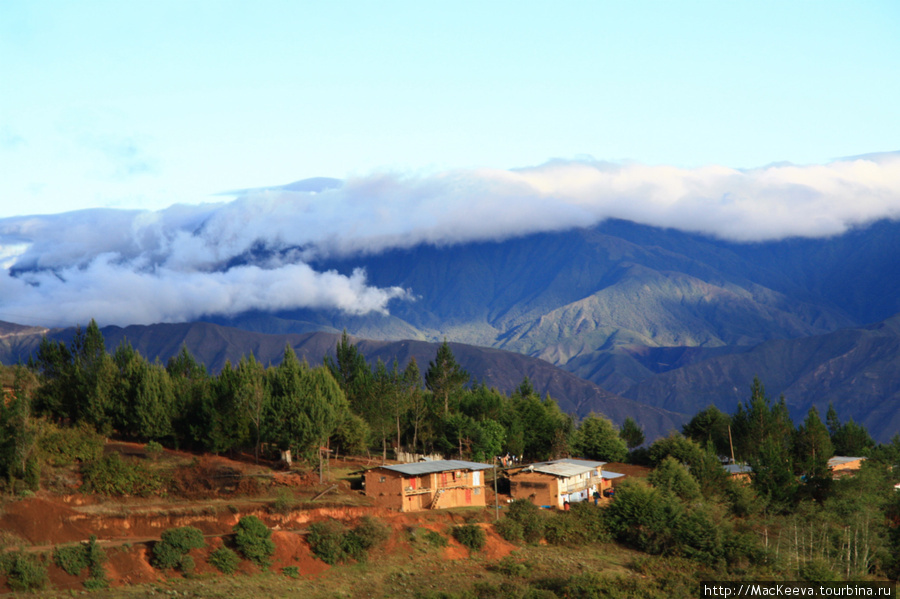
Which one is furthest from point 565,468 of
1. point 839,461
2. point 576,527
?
point 839,461

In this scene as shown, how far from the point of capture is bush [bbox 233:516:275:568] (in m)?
58.9

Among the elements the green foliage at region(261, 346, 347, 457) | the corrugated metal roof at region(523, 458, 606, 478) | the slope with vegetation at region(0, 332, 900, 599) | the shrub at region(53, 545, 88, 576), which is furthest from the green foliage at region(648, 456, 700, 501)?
the shrub at region(53, 545, 88, 576)

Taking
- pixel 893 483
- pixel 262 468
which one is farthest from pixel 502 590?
pixel 893 483

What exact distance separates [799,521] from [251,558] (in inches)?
2349

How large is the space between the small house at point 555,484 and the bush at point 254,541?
31398mm

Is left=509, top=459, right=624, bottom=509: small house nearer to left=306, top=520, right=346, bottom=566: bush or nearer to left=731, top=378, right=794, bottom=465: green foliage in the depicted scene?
left=306, top=520, right=346, bottom=566: bush

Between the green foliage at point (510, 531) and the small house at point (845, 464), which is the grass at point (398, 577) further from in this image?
the small house at point (845, 464)

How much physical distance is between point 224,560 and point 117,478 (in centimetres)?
1385

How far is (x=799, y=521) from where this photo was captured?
88.9 m

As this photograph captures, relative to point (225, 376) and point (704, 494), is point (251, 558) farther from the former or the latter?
point (704, 494)

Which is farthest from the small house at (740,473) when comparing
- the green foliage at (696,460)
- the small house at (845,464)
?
the small house at (845,464)

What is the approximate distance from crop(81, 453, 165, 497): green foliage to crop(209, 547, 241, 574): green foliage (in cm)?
1149

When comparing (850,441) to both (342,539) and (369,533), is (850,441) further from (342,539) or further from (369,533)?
(342,539)

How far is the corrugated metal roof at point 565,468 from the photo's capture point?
8519 centimetres
